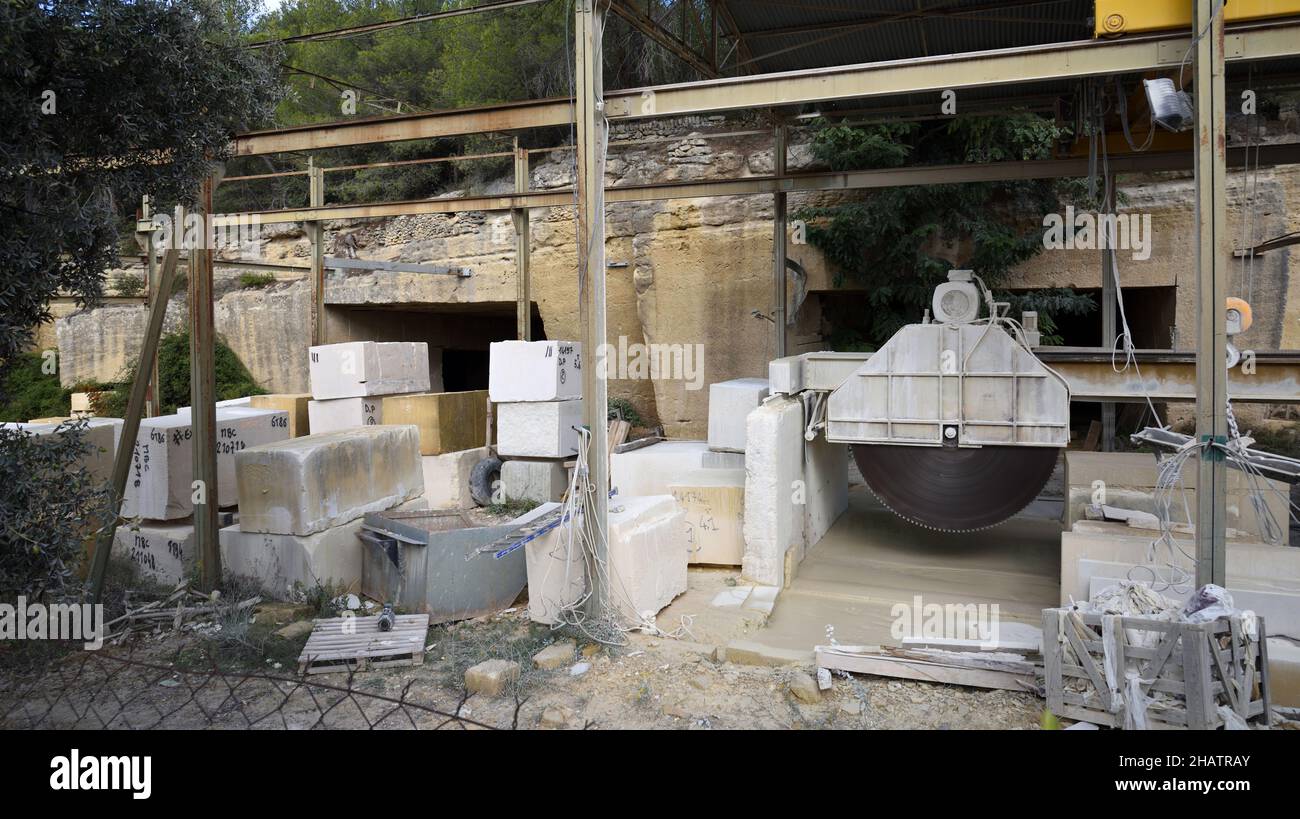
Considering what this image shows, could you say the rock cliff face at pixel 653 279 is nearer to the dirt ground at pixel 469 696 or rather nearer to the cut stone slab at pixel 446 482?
the cut stone slab at pixel 446 482

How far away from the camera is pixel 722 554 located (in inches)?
351

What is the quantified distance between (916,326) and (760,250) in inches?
233

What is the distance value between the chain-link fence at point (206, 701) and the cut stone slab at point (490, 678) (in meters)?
0.10

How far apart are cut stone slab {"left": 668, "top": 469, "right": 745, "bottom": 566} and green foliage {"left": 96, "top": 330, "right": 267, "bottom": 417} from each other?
481 inches

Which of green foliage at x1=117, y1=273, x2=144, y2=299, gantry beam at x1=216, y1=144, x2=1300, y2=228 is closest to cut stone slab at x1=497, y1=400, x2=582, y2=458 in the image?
gantry beam at x1=216, y1=144, x2=1300, y2=228

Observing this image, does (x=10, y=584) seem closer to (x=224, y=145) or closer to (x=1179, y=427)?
(x=224, y=145)

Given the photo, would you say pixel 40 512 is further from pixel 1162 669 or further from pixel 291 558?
pixel 1162 669

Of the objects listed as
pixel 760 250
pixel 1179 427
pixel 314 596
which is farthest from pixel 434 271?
pixel 1179 427

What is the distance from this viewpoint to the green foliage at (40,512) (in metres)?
4.48

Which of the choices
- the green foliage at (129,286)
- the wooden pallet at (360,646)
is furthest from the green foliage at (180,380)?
the wooden pallet at (360,646)

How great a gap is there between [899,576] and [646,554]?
10.0 feet

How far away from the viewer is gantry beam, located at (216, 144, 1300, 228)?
9664 millimetres

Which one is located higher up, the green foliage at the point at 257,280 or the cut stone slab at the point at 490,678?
the green foliage at the point at 257,280

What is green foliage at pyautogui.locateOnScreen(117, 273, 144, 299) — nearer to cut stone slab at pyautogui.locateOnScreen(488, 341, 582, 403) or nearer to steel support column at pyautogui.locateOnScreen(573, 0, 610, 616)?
cut stone slab at pyautogui.locateOnScreen(488, 341, 582, 403)
